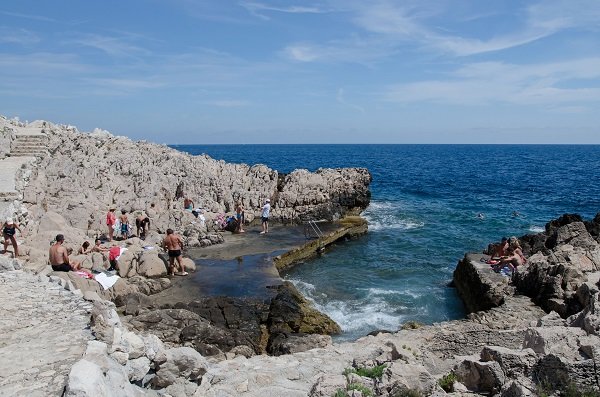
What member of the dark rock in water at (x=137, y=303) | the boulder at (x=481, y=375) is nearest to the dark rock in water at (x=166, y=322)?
the dark rock in water at (x=137, y=303)

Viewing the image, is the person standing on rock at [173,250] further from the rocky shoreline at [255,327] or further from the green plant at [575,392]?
the green plant at [575,392]

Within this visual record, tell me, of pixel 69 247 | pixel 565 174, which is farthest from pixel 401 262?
pixel 565 174

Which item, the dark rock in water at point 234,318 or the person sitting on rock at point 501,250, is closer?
the dark rock in water at point 234,318

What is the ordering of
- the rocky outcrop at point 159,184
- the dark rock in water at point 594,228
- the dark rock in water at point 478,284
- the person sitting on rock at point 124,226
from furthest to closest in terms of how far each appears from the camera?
the rocky outcrop at point 159,184, the dark rock in water at point 594,228, the person sitting on rock at point 124,226, the dark rock in water at point 478,284

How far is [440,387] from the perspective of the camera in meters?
8.40

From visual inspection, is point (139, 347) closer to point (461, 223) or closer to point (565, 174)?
point (461, 223)

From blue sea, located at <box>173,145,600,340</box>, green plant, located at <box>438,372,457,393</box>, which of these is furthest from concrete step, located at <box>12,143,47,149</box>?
green plant, located at <box>438,372,457,393</box>

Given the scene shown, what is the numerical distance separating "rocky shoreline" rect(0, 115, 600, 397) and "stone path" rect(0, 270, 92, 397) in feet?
0.20

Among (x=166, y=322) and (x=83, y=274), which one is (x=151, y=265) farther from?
(x=166, y=322)

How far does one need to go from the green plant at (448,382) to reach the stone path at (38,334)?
623cm

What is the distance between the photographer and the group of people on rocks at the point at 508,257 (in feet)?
65.7

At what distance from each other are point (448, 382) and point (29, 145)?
2885 centimetres

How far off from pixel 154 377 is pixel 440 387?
16.2 ft

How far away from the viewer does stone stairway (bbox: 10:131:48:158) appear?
2869 centimetres
